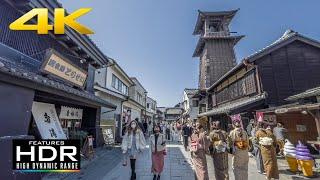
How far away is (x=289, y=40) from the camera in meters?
15.4

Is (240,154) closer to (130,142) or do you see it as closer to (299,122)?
(130,142)

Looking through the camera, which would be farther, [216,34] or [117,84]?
[216,34]

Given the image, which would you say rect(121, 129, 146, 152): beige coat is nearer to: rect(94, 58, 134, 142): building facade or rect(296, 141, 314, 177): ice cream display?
rect(296, 141, 314, 177): ice cream display

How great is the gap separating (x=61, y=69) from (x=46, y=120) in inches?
87.8

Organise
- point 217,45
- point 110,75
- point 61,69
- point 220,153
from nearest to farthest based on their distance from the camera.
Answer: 1. point 220,153
2. point 61,69
3. point 110,75
4. point 217,45

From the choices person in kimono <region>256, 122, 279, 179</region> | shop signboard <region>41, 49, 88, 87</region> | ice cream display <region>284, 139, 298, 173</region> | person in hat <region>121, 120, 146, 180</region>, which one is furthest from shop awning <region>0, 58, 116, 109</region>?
ice cream display <region>284, 139, 298, 173</region>

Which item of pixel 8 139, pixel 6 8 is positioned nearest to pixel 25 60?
pixel 6 8

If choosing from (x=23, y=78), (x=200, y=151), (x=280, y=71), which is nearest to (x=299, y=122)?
(x=280, y=71)

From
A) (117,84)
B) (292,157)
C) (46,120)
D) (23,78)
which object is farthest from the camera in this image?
(117,84)

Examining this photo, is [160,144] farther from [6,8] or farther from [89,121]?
[89,121]

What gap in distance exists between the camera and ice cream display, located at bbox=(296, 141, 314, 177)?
7.94 meters

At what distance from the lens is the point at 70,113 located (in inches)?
479

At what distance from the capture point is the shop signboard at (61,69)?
326 inches

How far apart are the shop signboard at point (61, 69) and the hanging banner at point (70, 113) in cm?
144
